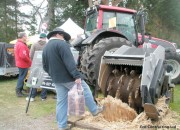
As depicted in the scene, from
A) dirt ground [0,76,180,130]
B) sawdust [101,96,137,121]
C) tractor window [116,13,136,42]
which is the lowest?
dirt ground [0,76,180,130]

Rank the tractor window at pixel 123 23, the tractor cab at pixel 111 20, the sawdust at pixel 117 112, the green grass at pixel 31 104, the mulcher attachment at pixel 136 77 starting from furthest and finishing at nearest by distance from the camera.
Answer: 1. the tractor window at pixel 123 23
2. the tractor cab at pixel 111 20
3. the green grass at pixel 31 104
4. the sawdust at pixel 117 112
5. the mulcher attachment at pixel 136 77

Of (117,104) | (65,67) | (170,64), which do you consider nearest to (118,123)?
(117,104)

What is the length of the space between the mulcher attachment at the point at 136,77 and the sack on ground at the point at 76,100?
3.14 ft

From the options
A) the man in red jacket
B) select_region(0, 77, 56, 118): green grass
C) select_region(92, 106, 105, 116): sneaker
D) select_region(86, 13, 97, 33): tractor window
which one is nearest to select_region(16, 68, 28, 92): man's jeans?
the man in red jacket

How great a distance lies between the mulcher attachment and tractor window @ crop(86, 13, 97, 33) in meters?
2.82

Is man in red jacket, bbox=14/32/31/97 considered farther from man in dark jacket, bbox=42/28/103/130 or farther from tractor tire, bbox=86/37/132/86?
man in dark jacket, bbox=42/28/103/130

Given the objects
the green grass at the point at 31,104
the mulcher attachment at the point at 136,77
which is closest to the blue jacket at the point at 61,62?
the mulcher attachment at the point at 136,77

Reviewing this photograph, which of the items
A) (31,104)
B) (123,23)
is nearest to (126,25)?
(123,23)

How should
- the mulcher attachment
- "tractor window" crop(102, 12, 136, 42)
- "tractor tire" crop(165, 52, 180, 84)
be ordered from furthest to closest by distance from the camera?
"tractor tire" crop(165, 52, 180, 84) → "tractor window" crop(102, 12, 136, 42) → the mulcher attachment

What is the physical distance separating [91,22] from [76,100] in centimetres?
443

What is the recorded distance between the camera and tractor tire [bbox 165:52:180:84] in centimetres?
827

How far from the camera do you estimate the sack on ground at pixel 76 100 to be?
4.56 metres

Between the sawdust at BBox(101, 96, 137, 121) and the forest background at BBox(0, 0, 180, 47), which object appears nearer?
the sawdust at BBox(101, 96, 137, 121)

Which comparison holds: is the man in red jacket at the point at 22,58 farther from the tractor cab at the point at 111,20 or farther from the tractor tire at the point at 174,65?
the tractor tire at the point at 174,65
